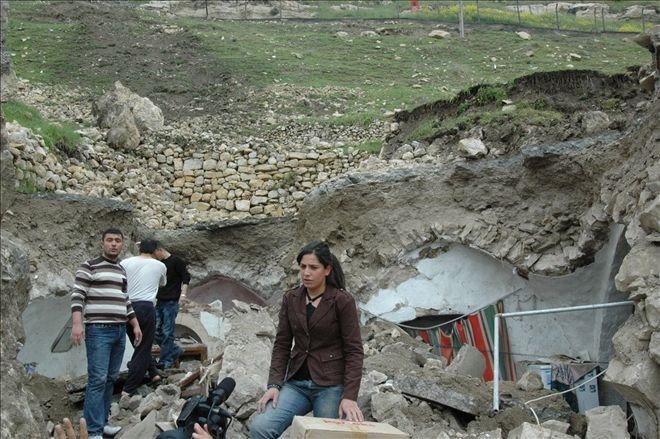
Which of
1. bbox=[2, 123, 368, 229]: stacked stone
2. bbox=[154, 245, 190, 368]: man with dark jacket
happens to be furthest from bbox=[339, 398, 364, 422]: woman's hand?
bbox=[2, 123, 368, 229]: stacked stone

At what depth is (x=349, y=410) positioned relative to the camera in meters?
4.58

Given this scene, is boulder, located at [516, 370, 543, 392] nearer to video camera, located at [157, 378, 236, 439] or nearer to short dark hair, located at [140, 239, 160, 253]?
short dark hair, located at [140, 239, 160, 253]

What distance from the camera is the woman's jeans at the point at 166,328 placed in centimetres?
805

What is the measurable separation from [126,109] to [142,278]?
31.1 feet

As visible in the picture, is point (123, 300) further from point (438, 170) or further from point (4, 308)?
point (438, 170)

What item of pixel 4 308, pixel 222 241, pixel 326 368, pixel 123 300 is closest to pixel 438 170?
pixel 222 241

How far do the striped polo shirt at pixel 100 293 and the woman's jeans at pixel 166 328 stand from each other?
1.98 metres

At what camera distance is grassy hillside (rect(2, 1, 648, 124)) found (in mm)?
20297

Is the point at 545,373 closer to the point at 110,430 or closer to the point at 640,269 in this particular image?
the point at 640,269


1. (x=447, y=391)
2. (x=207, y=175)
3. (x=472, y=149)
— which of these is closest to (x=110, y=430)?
(x=447, y=391)

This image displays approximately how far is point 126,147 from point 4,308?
11.6 m

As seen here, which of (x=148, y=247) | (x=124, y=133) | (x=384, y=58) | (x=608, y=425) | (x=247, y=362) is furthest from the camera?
(x=384, y=58)

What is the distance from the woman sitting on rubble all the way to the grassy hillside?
488 inches

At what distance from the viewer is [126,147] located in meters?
15.4
